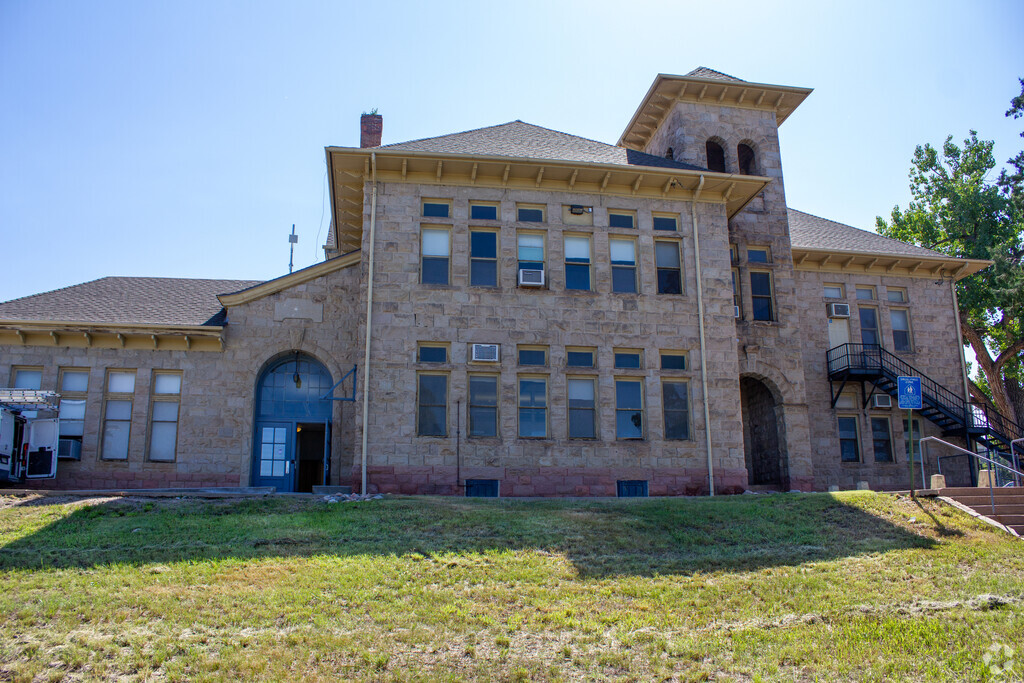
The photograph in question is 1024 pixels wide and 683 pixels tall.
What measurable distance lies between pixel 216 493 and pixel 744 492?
39.5ft

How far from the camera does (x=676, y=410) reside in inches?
800

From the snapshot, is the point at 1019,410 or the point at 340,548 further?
the point at 1019,410

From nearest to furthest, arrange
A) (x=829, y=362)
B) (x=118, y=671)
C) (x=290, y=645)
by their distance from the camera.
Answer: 1. (x=118, y=671)
2. (x=290, y=645)
3. (x=829, y=362)

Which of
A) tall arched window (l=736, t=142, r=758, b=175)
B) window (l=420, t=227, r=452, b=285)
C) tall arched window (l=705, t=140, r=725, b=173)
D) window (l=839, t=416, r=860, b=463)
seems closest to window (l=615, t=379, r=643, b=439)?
window (l=420, t=227, r=452, b=285)

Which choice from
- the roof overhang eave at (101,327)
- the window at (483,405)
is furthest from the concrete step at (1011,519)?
the roof overhang eave at (101,327)

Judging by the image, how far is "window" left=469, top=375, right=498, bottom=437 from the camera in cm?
1938

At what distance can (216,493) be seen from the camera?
16719mm

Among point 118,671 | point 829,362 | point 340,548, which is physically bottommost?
point 118,671

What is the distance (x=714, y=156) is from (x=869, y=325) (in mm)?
7280

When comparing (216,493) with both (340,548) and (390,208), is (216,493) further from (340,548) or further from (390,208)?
(390,208)

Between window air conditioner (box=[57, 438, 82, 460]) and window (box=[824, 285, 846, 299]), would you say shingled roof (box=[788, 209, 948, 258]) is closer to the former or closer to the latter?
window (box=[824, 285, 846, 299])

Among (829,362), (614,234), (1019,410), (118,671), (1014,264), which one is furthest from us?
(1019,410)

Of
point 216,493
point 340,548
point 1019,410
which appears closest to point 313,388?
point 216,493

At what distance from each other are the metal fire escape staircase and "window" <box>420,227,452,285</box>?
484 inches
